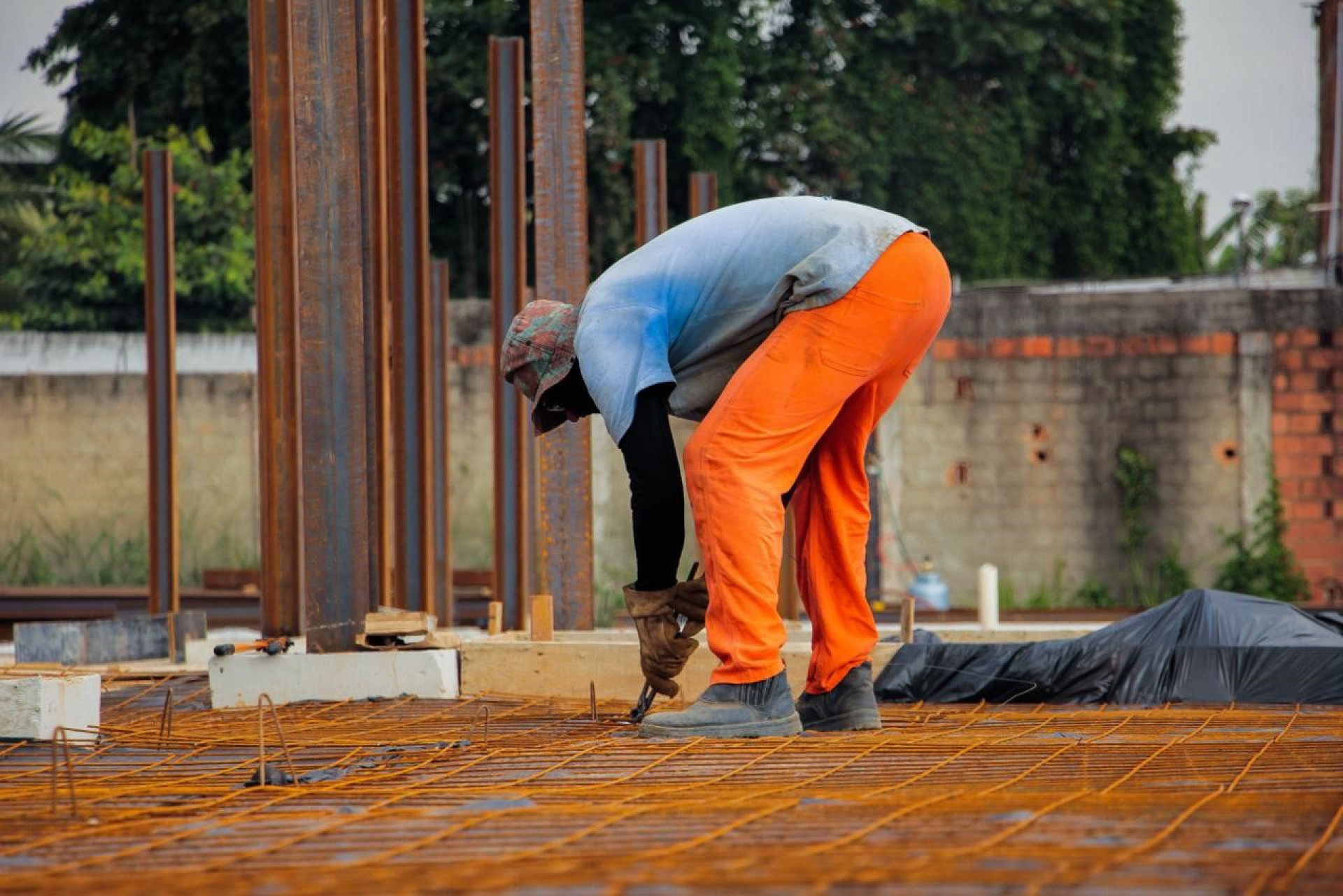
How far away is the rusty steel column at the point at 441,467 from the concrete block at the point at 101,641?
1.13m

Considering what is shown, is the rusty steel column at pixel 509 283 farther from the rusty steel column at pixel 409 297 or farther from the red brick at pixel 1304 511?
the red brick at pixel 1304 511

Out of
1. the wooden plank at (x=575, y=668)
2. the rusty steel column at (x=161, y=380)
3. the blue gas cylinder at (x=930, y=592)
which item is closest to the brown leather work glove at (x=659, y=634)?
the wooden plank at (x=575, y=668)

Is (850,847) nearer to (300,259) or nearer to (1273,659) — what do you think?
(1273,659)

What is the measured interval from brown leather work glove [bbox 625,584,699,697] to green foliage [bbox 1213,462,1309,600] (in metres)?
11.2

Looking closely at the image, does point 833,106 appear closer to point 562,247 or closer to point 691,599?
point 562,247

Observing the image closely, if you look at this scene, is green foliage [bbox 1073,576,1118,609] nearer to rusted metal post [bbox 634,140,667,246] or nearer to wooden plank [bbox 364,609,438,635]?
rusted metal post [bbox 634,140,667,246]

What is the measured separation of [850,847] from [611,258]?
18.8 metres

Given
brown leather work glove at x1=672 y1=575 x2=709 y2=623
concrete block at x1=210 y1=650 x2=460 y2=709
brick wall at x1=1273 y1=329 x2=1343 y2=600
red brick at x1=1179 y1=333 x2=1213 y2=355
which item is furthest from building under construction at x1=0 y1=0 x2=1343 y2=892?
brick wall at x1=1273 y1=329 x2=1343 y2=600

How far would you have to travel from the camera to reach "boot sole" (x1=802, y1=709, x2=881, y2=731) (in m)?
4.44

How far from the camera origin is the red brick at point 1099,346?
15.1m

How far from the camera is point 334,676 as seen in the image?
545 cm

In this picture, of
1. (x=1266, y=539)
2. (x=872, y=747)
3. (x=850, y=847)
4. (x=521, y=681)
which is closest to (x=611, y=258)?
(x=1266, y=539)

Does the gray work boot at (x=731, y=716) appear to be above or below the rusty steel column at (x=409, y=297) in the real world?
below

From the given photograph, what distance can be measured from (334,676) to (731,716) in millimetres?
1789
